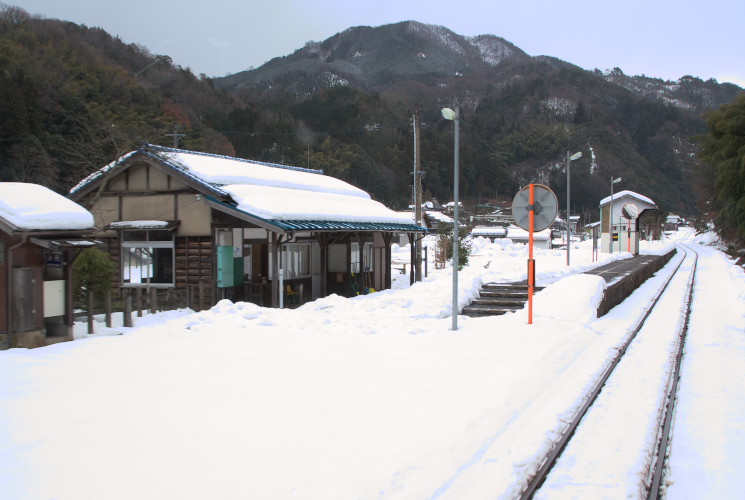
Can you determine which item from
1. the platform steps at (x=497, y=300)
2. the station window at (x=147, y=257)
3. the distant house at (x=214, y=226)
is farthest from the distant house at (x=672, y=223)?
the station window at (x=147, y=257)

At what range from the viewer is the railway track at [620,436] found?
4539 millimetres

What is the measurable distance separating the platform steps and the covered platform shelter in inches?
1089

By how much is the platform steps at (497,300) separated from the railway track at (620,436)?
12.8 ft

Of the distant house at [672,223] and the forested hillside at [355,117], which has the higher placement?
the forested hillside at [355,117]

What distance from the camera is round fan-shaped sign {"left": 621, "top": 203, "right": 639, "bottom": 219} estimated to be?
38969 millimetres

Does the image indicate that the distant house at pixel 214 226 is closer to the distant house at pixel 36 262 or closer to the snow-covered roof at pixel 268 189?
the snow-covered roof at pixel 268 189

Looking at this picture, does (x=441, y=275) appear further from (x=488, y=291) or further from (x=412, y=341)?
(x=412, y=341)

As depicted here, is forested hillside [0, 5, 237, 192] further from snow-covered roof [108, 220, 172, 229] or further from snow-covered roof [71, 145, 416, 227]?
snow-covered roof [108, 220, 172, 229]

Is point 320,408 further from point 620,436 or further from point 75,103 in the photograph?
point 75,103

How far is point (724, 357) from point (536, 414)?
490cm

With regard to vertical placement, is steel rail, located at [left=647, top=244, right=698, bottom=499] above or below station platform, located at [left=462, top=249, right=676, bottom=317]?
below

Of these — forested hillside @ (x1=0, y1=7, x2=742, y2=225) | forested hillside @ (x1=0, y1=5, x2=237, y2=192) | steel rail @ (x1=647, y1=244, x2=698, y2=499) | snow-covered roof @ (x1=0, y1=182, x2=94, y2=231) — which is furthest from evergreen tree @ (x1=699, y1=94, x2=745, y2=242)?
snow-covered roof @ (x1=0, y1=182, x2=94, y2=231)

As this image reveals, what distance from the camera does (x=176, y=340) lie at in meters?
9.92

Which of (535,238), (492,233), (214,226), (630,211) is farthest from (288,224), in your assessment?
(492,233)
